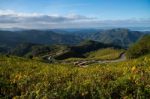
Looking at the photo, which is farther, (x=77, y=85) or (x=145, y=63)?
(x=145, y=63)

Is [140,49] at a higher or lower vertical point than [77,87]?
lower

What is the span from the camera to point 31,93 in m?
10.0

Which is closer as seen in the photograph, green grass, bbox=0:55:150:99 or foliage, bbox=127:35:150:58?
green grass, bbox=0:55:150:99

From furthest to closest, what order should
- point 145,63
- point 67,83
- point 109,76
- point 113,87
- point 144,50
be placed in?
1. point 144,50
2. point 145,63
3. point 109,76
4. point 67,83
5. point 113,87

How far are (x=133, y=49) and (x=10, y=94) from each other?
115839 millimetres

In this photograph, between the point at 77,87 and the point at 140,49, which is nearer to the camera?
the point at 77,87

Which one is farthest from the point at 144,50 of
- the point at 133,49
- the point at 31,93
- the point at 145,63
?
the point at 31,93

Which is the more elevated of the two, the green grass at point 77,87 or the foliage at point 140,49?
the green grass at point 77,87

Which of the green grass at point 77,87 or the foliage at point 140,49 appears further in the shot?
the foliage at point 140,49

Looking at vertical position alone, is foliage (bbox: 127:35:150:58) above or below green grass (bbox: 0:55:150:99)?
below

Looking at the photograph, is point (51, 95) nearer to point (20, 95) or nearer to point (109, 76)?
point (20, 95)

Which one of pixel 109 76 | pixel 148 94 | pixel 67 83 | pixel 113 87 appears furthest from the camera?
pixel 109 76

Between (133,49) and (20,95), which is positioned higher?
(20,95)

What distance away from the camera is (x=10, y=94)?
10.7 meters
